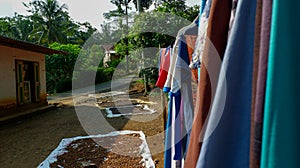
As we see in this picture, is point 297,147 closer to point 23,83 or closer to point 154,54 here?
point 154,54

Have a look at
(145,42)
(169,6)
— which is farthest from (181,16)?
(145,42)

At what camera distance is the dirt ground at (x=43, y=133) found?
11.0ft

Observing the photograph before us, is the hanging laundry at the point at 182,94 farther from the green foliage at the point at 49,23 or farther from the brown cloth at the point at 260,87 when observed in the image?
the green foliage at the point at 49,23

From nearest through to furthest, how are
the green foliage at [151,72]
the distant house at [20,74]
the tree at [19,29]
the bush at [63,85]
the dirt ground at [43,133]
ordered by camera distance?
the dirt ground at [43,133] < the distant house at [20,74] < the green foliage at [151,72] < the bush at [63,85] < the tree at [19,29]

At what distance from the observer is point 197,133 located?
1.96 feet

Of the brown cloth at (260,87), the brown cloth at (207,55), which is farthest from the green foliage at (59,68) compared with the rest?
the brown cloth at (260,87)

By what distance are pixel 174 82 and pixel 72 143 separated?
319 centimetres

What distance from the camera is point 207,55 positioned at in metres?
0.60

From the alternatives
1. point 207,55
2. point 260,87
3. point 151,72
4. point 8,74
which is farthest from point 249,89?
point 151,72

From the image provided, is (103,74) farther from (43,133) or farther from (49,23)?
(43,133)

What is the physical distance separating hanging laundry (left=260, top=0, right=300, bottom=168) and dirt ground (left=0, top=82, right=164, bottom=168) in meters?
2.60

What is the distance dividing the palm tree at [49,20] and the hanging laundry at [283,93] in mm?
20680

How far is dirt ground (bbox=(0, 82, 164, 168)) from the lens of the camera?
132 inches

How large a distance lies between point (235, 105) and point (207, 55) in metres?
0.16
